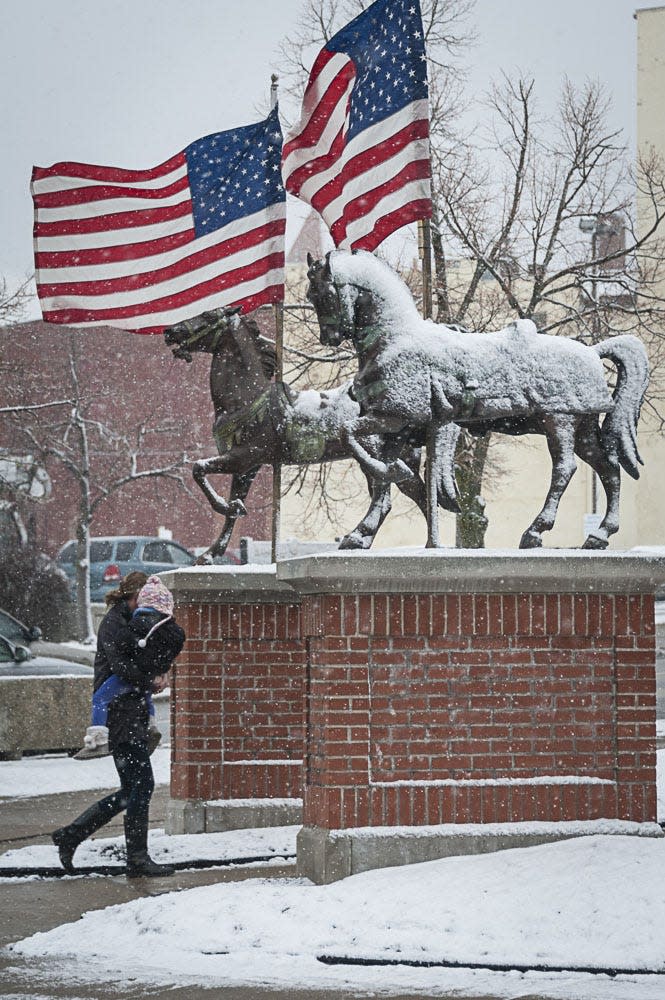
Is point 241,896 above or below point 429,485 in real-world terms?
below

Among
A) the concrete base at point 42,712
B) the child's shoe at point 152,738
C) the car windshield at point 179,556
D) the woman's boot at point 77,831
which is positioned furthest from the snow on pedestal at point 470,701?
the car windshield at point 179,556

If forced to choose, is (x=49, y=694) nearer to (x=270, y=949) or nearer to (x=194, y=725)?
(x=194, y=725)

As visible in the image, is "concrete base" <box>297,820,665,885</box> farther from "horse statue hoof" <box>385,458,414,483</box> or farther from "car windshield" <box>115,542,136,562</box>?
"car windshield" <box>115,542,136,562</box>

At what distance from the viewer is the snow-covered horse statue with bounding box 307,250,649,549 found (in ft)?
30.9

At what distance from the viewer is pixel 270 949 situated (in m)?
7.27

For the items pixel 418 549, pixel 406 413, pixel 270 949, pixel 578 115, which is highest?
pixel 578 115

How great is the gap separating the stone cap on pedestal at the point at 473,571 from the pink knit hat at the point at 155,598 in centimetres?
101

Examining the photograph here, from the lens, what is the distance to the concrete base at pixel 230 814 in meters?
11.2

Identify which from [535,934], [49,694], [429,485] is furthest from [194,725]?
[49,694]

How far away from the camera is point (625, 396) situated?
9.98 meters

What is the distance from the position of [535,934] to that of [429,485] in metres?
3.15

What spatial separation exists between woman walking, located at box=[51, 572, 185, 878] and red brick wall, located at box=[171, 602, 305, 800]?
53.1 inches

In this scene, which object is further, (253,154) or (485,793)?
(253,154)

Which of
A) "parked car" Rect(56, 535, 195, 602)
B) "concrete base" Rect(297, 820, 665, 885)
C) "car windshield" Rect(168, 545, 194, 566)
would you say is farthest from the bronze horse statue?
"car windshield" Rect(168, 545, 194, 566)
